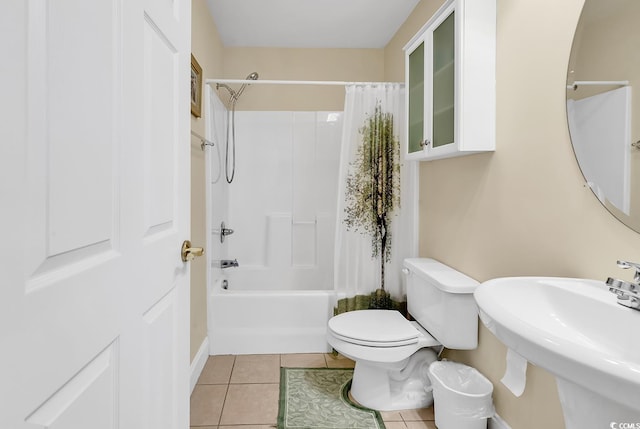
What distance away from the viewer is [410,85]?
2285 mm

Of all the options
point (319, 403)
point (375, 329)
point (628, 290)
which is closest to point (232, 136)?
point (375, 329)

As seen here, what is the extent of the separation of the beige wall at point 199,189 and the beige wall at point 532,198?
1.57m

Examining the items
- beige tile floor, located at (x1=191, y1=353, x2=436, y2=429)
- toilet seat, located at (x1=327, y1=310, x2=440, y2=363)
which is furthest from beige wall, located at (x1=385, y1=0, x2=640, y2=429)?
beige tile floor, located at (x1=191, y1=353, x2=436, y2=429)

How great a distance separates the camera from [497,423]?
1.72 metres

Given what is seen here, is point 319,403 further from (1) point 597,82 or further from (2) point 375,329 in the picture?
(1) point 597,82

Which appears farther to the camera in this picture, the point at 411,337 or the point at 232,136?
the point at 232,136

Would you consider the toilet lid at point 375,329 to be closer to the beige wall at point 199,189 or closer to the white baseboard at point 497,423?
the white baseboard at point 497,423

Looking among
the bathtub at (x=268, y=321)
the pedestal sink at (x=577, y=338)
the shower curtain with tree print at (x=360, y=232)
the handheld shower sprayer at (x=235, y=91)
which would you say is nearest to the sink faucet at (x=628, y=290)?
the pedestal sink at (x=577, y=338)

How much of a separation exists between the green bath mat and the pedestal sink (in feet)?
3.78

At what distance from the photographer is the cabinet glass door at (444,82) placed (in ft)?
5.84

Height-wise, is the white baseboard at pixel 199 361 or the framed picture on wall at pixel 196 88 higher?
the framed picture on wall at pixel 196 88

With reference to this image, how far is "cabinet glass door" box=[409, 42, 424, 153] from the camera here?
213cm

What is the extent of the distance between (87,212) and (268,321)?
7.15ft

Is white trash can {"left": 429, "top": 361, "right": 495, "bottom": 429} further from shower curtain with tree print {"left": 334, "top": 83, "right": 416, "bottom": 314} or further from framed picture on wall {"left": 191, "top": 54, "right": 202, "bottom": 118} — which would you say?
framed picture on wall {"left": 191, "top": 54, "right": 202, "bottom": 118}
